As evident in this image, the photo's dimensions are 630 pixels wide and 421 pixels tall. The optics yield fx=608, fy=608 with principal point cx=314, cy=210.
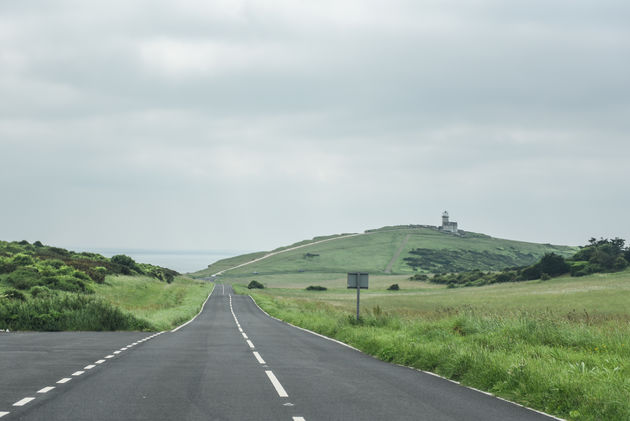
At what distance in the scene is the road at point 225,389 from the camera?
9069 millimetres

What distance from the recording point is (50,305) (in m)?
31.8

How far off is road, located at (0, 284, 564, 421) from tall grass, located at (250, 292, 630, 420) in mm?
652

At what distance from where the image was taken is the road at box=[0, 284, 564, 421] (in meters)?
9.07

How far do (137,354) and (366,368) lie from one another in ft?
23.6

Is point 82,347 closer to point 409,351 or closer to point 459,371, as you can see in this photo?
point 409,351

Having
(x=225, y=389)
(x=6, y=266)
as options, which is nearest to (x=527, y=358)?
(x=225, y=389)

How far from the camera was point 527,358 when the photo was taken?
13461mm

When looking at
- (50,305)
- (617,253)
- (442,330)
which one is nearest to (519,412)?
(442,330)

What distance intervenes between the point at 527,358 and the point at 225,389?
Result: 6.71 m

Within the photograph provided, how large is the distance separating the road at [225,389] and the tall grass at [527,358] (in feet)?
2.14

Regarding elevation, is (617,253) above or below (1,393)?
above

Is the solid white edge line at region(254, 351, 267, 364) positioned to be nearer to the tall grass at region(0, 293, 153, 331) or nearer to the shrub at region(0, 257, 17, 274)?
the tall grass at region(0, 293, 153, 331)

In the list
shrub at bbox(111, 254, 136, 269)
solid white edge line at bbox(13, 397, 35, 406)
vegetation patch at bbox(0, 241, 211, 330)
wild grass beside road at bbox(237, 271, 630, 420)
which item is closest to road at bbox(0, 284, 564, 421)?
solid white edge line at bbox(13, 397, 35, 406)

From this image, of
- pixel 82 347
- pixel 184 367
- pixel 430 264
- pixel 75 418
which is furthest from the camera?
pixel 430 264
